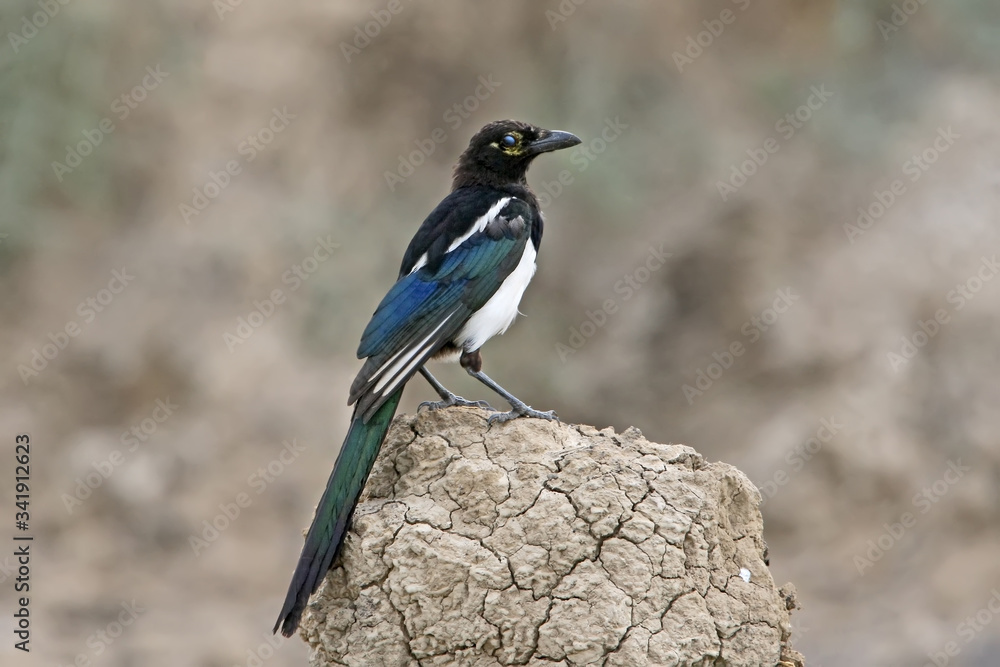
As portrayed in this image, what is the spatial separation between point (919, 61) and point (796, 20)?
3.72ft

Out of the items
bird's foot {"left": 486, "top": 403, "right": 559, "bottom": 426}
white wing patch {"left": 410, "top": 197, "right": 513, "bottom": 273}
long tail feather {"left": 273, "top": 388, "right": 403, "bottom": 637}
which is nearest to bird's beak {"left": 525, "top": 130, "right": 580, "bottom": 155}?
white wing patch {"left": 410, "top": 197, "right": 513, "bottom": 273}

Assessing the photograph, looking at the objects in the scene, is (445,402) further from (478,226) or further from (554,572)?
(554,572)

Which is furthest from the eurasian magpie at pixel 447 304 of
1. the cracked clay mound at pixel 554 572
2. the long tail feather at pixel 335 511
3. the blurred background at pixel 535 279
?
the blurred background at pixel 535 279

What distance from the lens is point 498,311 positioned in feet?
16.5

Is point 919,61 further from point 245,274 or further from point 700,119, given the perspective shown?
point 245,274

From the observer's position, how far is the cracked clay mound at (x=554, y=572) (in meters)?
3.86

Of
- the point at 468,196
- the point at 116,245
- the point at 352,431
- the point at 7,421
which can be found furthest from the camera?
the point at 116,245

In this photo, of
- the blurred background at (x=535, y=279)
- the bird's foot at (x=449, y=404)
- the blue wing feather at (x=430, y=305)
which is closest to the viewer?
the blue wing feather at (x=430, y=305)

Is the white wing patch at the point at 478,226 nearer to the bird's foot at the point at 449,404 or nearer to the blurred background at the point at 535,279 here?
the bird's foot at the point at 449,404

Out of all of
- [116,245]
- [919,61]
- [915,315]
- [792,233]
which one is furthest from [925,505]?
[116,245]

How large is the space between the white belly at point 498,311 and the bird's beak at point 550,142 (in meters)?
0.46

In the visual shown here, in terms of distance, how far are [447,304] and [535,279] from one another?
6.28 metres

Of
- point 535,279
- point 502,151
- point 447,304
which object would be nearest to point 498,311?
point 447,304

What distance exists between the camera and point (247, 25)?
11.5 metres
